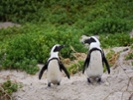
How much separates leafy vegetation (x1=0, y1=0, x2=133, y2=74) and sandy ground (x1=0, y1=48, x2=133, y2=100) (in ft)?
5.61

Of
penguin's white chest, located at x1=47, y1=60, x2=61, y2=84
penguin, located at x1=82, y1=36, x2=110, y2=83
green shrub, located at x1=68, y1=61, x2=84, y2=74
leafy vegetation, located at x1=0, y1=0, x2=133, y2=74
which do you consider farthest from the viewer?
leafy vegetation, located at x1=0, y1=0, x2=133, y2=74

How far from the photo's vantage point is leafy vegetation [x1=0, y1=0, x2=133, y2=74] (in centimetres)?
1148

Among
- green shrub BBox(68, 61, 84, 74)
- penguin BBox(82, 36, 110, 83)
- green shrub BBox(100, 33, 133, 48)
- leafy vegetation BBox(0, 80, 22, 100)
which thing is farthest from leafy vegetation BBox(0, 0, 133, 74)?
penguin BBox(82, 36, 110, 83)

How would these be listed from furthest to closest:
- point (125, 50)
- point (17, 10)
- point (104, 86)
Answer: point (17, 10), point (125, 50), point (104, 86)

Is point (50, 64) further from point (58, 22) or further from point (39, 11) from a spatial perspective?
point (39, 11)

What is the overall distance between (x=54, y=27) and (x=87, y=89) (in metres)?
8.55

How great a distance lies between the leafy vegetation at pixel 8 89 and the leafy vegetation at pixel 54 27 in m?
1.69

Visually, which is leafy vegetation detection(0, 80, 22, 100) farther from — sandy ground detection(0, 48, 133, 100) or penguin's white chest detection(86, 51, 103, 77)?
penguin's white chest detection(86, 51, 103, 77)

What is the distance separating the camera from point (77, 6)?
2008cm

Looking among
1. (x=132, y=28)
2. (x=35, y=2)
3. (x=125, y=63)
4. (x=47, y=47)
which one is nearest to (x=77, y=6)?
(x=35, y=2)

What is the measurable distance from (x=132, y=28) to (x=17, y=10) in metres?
6.06

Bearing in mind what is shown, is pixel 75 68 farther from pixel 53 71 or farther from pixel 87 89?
pixel 87 89

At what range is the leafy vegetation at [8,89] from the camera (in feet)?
28.8

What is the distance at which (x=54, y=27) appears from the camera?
669 inches
